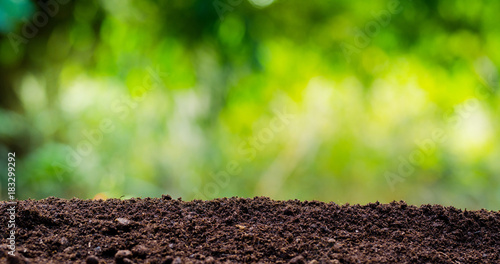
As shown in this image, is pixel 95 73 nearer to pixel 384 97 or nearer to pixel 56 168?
pixel 56 168

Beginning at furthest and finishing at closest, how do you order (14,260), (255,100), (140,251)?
(255,100), (140,251), (14,260)

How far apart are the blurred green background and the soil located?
6.63 ft

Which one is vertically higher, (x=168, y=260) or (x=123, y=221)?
(x=123, y=221)

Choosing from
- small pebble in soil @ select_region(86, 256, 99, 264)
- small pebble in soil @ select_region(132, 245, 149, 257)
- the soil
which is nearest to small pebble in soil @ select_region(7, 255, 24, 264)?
the soil

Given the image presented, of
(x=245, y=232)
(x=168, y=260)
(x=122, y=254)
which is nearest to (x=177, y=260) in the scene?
(x=168, y=260)

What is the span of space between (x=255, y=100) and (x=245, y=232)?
7.86 ft

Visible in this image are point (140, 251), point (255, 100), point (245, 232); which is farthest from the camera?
point (255, 100)

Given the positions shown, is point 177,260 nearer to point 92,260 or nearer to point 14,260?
point 92,260

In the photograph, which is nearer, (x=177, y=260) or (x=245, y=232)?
(x=177, y=260)

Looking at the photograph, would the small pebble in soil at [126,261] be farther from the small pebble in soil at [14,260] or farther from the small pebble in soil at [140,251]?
the small pebble in soil at [14,260]

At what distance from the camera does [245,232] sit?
1365 mm

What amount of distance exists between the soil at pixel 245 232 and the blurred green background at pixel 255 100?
2.02 metres

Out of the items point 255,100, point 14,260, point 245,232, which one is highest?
point 255,100

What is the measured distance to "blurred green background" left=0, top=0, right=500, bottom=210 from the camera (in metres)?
3.49
